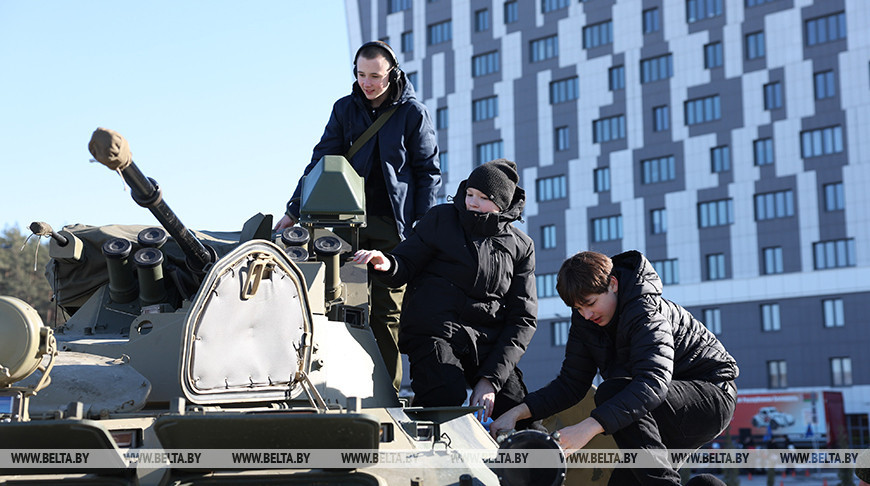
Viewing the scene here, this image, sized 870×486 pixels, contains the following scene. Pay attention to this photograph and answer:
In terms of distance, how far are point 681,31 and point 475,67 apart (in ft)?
38.8

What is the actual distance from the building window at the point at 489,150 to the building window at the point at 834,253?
16.9 m

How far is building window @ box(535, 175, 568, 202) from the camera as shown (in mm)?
55094

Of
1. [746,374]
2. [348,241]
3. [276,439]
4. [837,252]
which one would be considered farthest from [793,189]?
[276,439]

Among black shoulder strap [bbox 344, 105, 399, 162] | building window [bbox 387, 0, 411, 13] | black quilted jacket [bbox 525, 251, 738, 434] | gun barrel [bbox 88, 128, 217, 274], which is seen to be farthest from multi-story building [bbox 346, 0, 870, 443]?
gun barrel [bbox 88, 128, 217, 274]

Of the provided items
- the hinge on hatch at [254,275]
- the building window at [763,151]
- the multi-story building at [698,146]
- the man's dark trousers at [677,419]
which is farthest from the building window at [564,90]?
the hinge on hatch at [254,275]

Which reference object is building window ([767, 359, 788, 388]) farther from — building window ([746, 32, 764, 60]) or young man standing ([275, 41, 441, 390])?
young man standing ([275, 41, 441, 390])

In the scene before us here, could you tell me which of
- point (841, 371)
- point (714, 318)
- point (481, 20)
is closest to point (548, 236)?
point (714, 318)

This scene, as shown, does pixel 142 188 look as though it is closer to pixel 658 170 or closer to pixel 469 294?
pixel 469 294

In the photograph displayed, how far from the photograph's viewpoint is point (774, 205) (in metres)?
49.1

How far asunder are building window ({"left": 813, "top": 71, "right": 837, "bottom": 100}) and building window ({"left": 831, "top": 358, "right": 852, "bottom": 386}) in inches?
475

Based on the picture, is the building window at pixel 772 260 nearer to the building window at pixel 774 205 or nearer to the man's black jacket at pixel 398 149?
the building window at pixel 774 205

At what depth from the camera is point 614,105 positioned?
53.8 metres

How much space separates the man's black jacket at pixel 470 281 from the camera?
6949 mm

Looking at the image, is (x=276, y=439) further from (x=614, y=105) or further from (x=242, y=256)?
(x=614, y=105)
